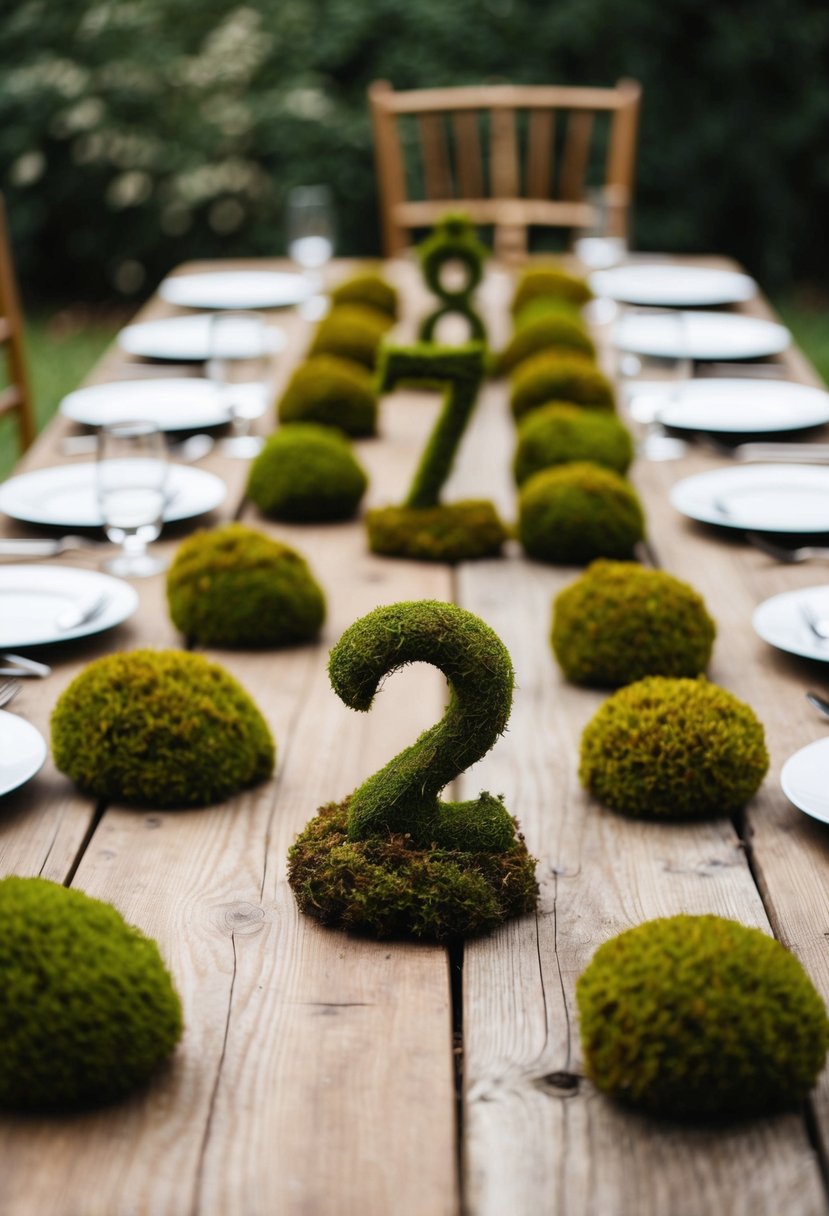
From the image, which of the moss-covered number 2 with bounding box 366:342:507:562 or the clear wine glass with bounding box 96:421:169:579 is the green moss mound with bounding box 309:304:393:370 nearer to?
the moss-covered number 2 with bounding box 366:342:507:562

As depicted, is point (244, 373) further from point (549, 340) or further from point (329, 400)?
point (549, 340)

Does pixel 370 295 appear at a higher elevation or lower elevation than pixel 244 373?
lower

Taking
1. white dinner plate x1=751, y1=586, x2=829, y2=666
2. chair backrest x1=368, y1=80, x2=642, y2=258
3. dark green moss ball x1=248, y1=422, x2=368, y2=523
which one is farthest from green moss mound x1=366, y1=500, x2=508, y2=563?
chair backrest x1=368, y1=80, x2=642, y2=258

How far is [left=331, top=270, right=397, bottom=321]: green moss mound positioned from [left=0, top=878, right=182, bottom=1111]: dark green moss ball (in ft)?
8.73

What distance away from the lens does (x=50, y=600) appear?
6.01 feet

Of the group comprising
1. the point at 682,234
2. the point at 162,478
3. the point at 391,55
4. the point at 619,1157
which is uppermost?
the point at 619,1157

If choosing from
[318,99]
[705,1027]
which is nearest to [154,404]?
[705,1027]

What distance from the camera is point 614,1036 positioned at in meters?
0.91

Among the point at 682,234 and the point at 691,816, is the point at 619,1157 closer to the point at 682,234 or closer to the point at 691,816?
the point at 691,816

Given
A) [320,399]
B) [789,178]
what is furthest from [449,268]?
[789,178]

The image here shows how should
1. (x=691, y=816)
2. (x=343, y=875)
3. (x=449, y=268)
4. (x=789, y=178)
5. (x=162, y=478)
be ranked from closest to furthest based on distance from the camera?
(x=343, y=875), (x=691, y=816), (x=162, y=478), (x=449, y=268), (x=789, y=178)

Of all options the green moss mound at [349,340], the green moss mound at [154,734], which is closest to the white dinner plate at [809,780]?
the green moss mound at [154,734]

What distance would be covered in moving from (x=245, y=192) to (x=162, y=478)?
610 centimetres

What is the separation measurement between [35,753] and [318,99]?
265 inches
